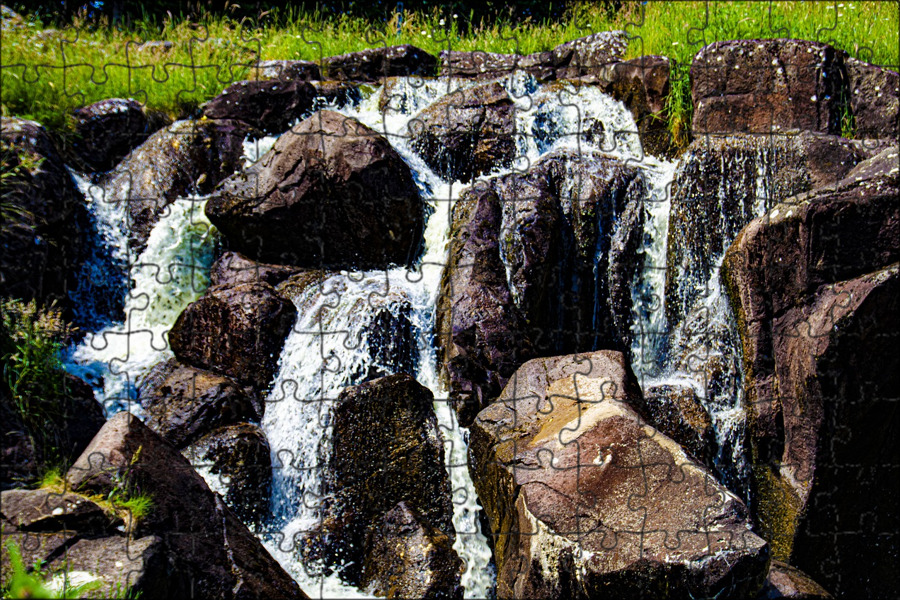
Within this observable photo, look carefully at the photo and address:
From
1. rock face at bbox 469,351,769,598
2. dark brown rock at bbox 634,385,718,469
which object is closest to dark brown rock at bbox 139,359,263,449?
rock face at bbox 469,351,769,598

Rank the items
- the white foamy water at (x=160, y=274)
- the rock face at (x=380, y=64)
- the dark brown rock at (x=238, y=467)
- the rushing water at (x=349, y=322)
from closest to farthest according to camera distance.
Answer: the dark brown rock at (x=238, y=467), the rushing water at (x=349, y=322), the white foamy water at (x=160, y=274), the rock face at (x=380, y=64)

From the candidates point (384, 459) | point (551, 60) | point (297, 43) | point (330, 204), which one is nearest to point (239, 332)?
point (330, 204)

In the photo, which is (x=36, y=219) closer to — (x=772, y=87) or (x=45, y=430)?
(x=45, y=430)

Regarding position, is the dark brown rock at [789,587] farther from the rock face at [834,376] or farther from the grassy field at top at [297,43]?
the grassy field at top at [297,43]

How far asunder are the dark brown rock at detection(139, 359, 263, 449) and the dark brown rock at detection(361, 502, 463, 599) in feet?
5.34

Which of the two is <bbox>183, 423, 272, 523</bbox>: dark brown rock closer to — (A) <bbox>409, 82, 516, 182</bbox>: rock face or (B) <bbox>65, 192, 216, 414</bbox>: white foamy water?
(B) <bbox>65, 192, 216, 414</bbox>: white foamy water

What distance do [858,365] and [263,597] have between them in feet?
14.9

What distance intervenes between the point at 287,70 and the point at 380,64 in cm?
128

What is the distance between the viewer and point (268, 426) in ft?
21.8

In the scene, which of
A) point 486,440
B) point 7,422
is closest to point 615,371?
point 486,440

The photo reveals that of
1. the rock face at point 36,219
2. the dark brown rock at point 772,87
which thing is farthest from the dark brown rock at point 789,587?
the rock face at point 36,219

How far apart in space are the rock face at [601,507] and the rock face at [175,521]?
5.13ft

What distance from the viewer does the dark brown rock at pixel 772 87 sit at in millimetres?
8062

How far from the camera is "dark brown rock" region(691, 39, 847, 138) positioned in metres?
8.06
